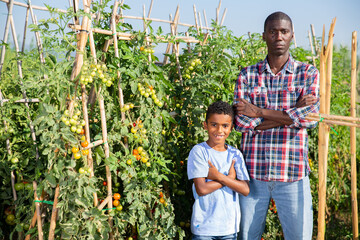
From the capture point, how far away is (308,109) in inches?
79.3

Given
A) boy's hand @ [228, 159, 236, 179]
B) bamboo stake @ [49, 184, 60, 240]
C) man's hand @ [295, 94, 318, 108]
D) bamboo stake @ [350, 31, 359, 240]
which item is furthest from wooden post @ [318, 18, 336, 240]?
bamboo stake @ [49, 184, 60, 240]

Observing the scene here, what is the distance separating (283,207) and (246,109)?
0.58 m

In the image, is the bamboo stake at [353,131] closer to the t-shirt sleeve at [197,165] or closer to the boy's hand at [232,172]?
the boy's hand at [232,172]

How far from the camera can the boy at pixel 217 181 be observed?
2.08 m

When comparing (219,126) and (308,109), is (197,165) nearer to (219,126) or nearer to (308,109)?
(219,126)

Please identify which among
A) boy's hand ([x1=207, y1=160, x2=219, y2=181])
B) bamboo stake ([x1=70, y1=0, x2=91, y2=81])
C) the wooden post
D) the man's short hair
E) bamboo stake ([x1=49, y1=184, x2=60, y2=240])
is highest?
the man's short hair

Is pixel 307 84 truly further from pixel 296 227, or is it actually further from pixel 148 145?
pixel 148 145

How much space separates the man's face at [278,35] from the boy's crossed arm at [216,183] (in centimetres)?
73

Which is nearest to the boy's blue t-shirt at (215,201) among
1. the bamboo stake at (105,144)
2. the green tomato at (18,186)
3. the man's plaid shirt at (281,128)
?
the man's plaid shirt at (281,128)

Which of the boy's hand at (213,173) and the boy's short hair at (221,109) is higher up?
the boy's short hair at (221,109)

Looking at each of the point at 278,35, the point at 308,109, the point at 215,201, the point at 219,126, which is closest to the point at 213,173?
the point at 215,201

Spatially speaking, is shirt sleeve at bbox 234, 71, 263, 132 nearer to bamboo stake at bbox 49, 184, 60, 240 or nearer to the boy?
the boy

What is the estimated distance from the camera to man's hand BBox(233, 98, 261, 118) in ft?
6.87

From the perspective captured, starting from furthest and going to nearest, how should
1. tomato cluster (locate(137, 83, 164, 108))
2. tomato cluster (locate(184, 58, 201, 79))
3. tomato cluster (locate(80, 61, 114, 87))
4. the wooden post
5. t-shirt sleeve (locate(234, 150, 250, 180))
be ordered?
tomato cluster (locate(184, 58, 201, 79)), tomato cluster (locate(137, 83, 164, 108)), t-shirt sleeve (locate(234, 150, 250, 180)), tomato cluster (locate(80, 61, 114, 87)), the wooden post
